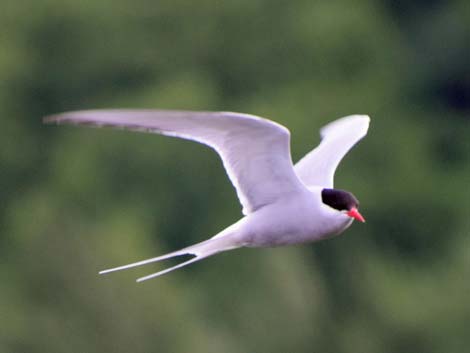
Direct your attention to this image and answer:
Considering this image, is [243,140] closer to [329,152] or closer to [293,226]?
[293,226]

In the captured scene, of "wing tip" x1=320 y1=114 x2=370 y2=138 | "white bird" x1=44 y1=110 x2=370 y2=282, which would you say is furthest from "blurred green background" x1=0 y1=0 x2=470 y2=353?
"white bird" x1=44 y1=110 x2=370 y2=282

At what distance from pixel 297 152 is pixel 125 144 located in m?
4.04

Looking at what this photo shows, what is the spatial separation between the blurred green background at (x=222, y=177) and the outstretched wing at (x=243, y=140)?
9.38 metres

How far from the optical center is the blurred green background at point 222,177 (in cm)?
2189

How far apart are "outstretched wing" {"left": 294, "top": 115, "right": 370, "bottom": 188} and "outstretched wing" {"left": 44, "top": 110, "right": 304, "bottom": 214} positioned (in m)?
0.64

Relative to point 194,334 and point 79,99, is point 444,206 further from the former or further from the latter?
point 194,334

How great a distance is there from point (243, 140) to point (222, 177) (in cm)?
2343

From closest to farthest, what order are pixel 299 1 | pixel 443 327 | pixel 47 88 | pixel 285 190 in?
pixel 285 190 → pixel 443 327 → pixel 47 88 → pixel 299 1

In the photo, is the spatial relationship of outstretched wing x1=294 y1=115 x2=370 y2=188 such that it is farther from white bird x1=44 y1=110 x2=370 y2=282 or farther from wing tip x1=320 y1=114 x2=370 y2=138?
white bird x1=44 y1=110 x2=370 y2=282

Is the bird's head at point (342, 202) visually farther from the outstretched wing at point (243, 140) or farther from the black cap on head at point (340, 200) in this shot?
the outstretched wing at point (243, 140)

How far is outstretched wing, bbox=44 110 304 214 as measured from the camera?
8.97 metres

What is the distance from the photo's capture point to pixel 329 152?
10930mm

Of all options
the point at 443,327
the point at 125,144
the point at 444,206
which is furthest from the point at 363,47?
the point at 443,327

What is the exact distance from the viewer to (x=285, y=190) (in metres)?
9.88
